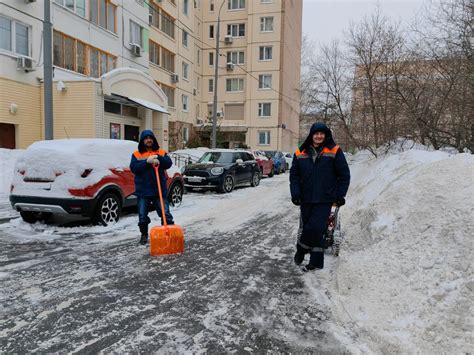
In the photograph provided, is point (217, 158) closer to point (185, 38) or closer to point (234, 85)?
point (185, 38)

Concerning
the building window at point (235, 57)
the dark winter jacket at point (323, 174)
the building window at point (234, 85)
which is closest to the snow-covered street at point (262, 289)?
the dark winter jacket at point (323, 174)

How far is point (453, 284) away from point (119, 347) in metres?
3.00

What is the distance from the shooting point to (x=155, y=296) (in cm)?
392

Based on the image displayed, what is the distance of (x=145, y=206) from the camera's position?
592 centimetres

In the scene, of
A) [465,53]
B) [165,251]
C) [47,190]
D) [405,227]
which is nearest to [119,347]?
[165,251]

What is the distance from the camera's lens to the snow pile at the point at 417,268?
3020mm

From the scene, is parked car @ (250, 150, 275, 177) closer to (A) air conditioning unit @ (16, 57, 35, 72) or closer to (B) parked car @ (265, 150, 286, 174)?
(B) parked car @ (265, 150, 286, 174)

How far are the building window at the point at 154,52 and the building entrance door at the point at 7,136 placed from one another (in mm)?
13846

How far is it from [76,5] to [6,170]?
9879 mm

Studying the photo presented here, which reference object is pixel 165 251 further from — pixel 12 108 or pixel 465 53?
pixel 12 108

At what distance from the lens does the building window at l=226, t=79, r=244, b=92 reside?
3903 centimetres

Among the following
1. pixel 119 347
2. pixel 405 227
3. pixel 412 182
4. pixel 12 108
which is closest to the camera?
pixel 119 347

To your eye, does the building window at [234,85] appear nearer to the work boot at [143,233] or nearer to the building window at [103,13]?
the building window at [103,13]

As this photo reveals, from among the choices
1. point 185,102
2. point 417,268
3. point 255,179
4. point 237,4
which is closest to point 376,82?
point 255,179
